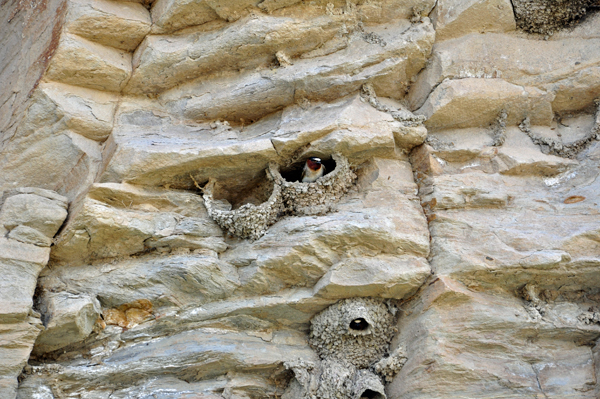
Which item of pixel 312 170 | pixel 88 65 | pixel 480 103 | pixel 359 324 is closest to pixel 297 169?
pixel 312 170

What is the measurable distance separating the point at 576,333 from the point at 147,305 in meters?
4.31

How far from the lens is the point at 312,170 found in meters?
7.25

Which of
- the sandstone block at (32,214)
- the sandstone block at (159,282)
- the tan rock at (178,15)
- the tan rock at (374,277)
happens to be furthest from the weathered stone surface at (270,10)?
the tan rock at (374,277)

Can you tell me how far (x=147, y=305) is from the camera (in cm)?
685

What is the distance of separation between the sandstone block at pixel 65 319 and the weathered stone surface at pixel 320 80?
2.52 m

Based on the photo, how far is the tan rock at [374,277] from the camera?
21.9 ft

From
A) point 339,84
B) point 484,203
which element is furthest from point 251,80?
point 484,203

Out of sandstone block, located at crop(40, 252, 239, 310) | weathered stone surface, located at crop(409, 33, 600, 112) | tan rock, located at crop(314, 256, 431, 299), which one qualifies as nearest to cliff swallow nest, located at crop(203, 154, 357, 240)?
sandstone block, located at crop(40, 252, 239, 310)

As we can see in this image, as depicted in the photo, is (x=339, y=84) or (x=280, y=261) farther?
(x=339, y=84)

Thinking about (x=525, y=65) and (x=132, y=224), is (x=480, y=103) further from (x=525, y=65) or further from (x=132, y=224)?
(x=132, y=224)

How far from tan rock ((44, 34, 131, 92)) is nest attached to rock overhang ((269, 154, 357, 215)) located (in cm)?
219

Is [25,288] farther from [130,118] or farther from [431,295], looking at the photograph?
[431,295]

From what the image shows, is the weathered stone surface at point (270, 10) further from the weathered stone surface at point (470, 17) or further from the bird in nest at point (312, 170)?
the bird in nest at point (312, 170)

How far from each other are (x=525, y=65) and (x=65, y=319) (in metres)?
5.81
